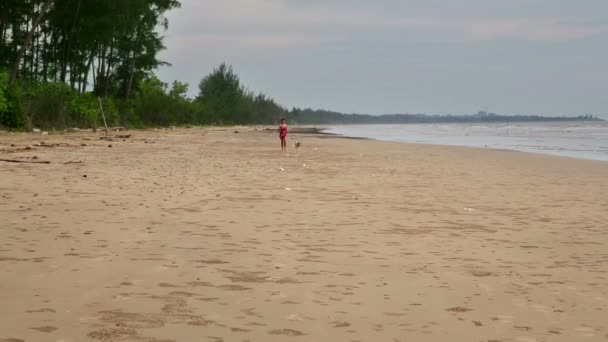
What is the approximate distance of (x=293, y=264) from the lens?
5.61m

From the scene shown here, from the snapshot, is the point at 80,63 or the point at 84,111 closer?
the point at 84,111

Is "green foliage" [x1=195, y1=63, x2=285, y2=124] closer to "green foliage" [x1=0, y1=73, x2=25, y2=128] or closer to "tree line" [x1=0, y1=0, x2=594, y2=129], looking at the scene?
"tree line" [x1=0, y1=0, x2=594, y2=129]

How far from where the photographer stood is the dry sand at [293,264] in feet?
12.7

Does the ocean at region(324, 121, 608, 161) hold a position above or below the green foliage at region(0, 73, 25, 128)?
below

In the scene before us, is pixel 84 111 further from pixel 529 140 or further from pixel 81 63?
pixel 529 140

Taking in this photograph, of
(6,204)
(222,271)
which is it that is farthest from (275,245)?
(6,204)

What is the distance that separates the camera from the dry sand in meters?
3.87

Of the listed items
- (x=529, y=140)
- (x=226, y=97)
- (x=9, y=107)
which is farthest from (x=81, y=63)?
(x=226, y=97)

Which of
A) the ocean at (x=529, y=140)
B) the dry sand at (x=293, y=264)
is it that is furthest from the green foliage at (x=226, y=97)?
the dry sand at (x=293, y=264)

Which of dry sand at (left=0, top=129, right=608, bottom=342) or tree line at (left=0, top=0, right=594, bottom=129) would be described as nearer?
dry sand at (left=0, top=129, right=608, bottom=342)

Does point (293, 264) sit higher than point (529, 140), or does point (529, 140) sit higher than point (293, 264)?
point (293, 264)

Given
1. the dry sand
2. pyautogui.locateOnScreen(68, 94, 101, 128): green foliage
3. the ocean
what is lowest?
the ocean

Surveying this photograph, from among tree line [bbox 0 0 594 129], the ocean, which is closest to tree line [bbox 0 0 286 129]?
tree line [bbox 0 0 594 129]

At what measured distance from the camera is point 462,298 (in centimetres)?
464
